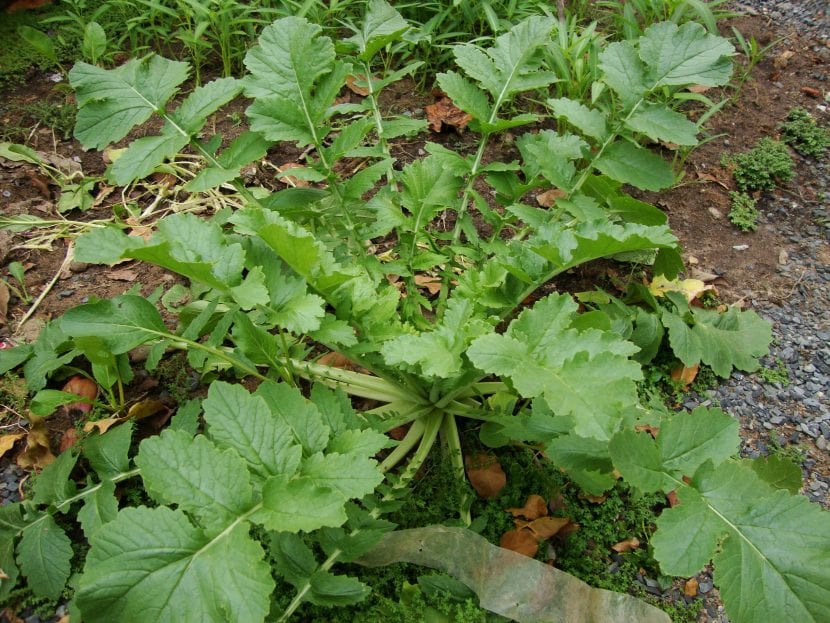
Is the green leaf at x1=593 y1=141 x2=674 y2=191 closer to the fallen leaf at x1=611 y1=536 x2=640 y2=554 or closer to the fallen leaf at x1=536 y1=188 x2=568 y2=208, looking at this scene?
the fallen leaf at x1=536 y1=188 x2=568 y2=208

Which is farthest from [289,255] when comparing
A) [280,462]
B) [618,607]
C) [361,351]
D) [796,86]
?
[796,86]

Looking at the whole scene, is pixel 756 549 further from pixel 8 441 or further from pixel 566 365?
pixel 8 441

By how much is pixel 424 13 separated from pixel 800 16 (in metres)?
2.51

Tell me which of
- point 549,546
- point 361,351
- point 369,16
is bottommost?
point 549,546

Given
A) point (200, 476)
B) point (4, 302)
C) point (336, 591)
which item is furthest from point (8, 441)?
point (336, 591)

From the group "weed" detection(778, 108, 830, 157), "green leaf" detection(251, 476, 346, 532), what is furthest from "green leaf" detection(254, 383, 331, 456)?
"weed" detection(778, 108, 830, 157)

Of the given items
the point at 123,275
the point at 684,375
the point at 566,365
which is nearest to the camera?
the point at 566,365

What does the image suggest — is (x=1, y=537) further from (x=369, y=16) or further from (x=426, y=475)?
(x=369, y=16)

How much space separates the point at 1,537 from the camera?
1848mm

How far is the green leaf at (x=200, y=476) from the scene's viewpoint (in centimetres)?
139

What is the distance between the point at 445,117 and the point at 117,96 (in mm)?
1677

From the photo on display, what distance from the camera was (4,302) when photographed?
253cm

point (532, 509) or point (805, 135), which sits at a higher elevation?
point (805, 135)

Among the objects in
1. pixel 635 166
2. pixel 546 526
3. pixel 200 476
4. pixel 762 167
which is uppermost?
pixel 635 166
